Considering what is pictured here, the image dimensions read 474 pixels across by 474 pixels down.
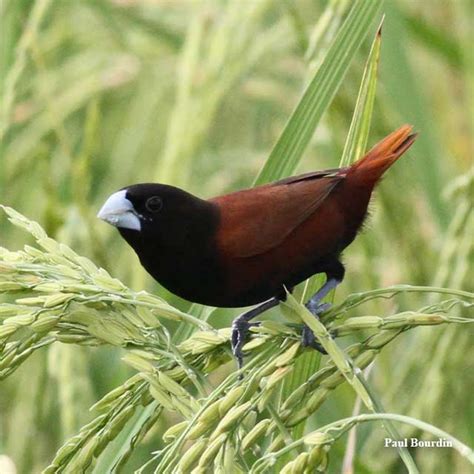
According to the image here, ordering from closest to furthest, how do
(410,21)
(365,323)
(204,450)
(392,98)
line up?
1. (204,450)
2. (365,323)
3. (392,98)
4. (410,21)

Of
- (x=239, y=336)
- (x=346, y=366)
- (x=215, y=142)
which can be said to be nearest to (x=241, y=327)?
(x=239, y=336)

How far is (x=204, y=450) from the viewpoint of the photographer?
1036mm

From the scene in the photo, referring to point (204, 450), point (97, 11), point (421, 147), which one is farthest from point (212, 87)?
point (204, 450)

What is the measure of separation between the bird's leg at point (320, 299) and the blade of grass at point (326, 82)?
0.68 feet

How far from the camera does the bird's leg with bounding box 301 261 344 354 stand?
3.97ft

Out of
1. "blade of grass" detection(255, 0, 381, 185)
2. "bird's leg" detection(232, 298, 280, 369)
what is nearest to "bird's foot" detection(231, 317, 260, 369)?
"bird's leg" detection(232, 298, 280, 369)

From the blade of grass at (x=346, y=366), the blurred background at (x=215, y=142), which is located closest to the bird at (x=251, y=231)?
the blurred background at (x=215, y=142)

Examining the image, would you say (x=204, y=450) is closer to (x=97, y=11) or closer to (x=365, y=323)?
(x=365, y=323)

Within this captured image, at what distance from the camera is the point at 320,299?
5.31ft

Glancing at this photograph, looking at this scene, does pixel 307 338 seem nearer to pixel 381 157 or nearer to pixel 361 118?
pixel 361 118

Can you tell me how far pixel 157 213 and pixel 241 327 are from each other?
23 cm

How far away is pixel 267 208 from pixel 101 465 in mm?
545

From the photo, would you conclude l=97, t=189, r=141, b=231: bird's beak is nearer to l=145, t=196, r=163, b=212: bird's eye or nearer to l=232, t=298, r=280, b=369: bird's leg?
l=145, t=196, r=163, b=212: bird's eye

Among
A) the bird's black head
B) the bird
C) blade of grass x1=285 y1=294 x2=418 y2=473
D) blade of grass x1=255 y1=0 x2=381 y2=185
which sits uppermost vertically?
blade of grass x1=255 y1=0 x2=381 y2=185
